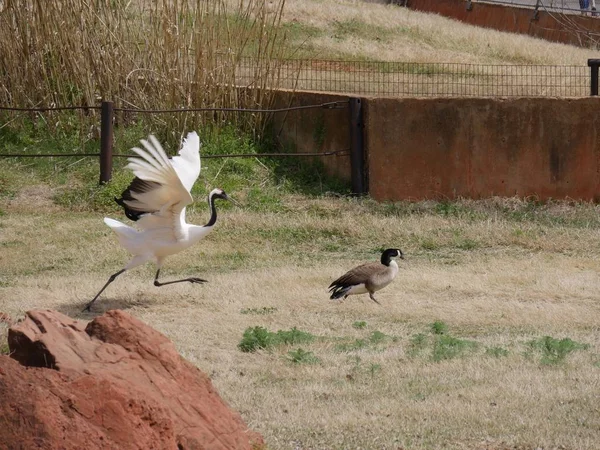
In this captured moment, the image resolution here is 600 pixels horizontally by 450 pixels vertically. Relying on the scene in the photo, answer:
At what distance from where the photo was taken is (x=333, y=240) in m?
11.8

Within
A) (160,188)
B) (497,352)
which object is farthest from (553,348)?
(160,188)

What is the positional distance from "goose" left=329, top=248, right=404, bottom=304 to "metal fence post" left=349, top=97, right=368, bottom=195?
Answer: 390 cm

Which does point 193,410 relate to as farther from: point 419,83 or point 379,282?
point 419,83

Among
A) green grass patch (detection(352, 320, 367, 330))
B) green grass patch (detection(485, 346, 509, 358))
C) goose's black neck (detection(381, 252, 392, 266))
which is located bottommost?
green grass patch (detection(352, 320, 367, 330))

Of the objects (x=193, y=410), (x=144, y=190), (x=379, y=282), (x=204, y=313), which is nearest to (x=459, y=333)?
(x=379, y=282)

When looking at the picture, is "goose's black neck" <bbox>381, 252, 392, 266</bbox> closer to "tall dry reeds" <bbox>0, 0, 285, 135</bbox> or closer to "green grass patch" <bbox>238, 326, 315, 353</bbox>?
"green grass patch" <bbox>238, 326, 315, 353</bbox>

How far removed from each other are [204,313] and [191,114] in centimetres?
560

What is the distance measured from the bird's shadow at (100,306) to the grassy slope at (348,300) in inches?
1.1

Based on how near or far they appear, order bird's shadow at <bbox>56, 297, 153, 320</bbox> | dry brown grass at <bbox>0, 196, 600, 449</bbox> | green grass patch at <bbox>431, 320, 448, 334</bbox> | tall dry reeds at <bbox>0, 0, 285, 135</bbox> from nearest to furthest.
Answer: dry brown grass at <bbox>0, 196, 600, 449</bbox>, green grass patch at <bbox>431, 320, 448, 334</bbox>, bird's shadow at <bbox>56, 297, 153, 320</bbox>, tall dry reeds at <bbox>0, 0, 285, 135</bbox>

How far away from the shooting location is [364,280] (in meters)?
9.16

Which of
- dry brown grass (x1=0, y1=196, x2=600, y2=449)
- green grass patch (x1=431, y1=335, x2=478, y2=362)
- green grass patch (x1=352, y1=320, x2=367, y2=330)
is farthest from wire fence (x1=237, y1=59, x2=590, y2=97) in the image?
green grass patch (x1=431, y1=335, x2=478, y2=362)

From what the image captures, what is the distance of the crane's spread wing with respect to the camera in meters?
8.66

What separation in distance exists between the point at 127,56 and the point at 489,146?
4959mm

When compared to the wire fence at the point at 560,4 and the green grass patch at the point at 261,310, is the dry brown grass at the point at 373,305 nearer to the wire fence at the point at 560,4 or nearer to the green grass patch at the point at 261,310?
the green grass patch at the point at 261,310
